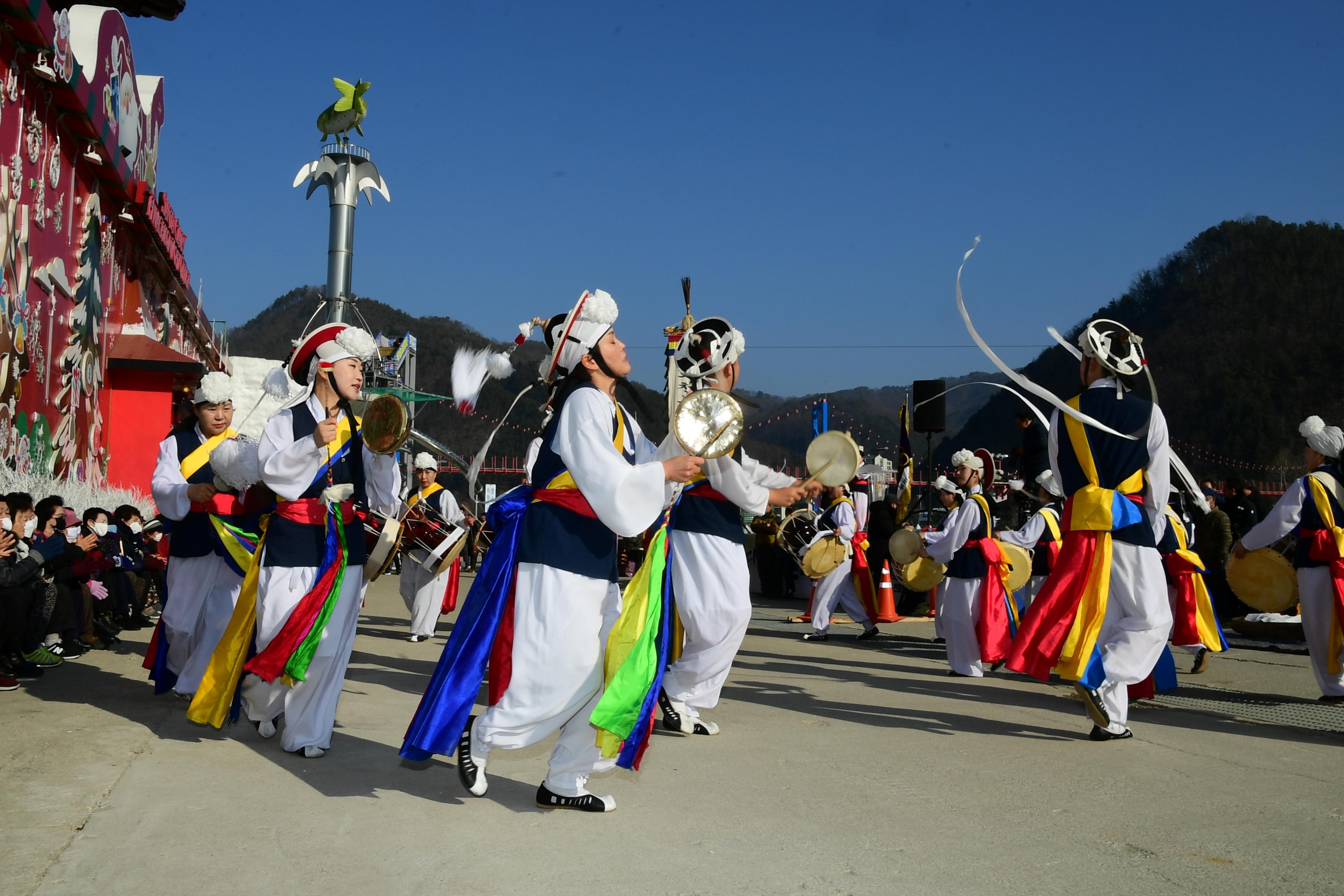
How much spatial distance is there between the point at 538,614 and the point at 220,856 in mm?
1194

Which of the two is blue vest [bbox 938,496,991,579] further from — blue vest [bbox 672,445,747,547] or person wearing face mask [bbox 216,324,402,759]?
person wearing face mask [bbox 216,324,402,759]

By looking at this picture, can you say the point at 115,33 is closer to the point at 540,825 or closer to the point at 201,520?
the point at 201,520

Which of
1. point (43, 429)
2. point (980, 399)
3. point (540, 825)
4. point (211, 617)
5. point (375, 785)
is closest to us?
point (540, 825)

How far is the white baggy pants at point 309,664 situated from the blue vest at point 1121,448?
3.68 metres

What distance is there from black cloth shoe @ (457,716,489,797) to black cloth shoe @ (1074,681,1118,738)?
298 cm

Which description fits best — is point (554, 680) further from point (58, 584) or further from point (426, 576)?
point (426, 576)

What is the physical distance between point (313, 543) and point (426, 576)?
5130 mm

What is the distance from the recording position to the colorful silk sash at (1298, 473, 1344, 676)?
6.20 metres

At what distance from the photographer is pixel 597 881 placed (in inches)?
113

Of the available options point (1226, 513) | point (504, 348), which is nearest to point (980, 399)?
point (1226, 513)

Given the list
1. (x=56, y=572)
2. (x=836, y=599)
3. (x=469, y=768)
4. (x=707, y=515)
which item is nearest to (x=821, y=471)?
(x=707, y=515)

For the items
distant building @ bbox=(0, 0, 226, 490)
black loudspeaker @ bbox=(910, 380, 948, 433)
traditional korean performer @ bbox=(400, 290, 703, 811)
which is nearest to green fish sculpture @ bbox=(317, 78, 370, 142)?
distant building @ bbox=(0, 0, 226, 490)

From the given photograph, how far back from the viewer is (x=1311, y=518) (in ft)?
21.0

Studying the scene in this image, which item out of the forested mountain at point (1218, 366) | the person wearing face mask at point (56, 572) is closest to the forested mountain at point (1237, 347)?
the forested mountain at point (1218, 366)
